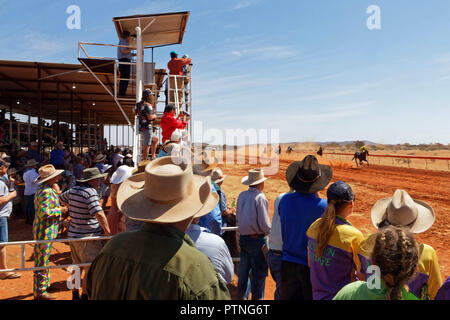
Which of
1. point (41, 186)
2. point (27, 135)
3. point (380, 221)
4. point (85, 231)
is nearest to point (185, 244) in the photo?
point (380, 221)

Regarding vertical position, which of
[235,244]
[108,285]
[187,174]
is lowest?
[235,244]

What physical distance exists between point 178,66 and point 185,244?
9047mm

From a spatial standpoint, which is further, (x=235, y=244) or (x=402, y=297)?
(x=235, y=244)

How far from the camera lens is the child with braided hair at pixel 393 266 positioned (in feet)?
5.06

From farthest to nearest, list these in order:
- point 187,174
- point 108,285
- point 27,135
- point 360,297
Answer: point 27,135
point 187,174
point 360,297
point 108,285

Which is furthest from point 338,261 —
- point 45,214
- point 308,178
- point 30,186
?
point 30,186

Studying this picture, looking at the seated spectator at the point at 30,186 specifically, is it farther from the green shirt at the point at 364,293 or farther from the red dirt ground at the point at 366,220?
the green shirt at the point at 364,293

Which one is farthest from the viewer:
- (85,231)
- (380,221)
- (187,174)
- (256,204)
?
(85,231)

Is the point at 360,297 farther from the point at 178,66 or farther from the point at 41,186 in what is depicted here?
the point at 178,66

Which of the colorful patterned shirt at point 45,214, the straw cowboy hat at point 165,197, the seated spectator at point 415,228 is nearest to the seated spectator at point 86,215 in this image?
the colorful patterned shirt at point 45,214

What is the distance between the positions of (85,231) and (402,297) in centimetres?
409

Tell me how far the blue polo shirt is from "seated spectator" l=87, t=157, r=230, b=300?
1642 millimetres

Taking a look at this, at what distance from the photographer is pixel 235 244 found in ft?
17.8
